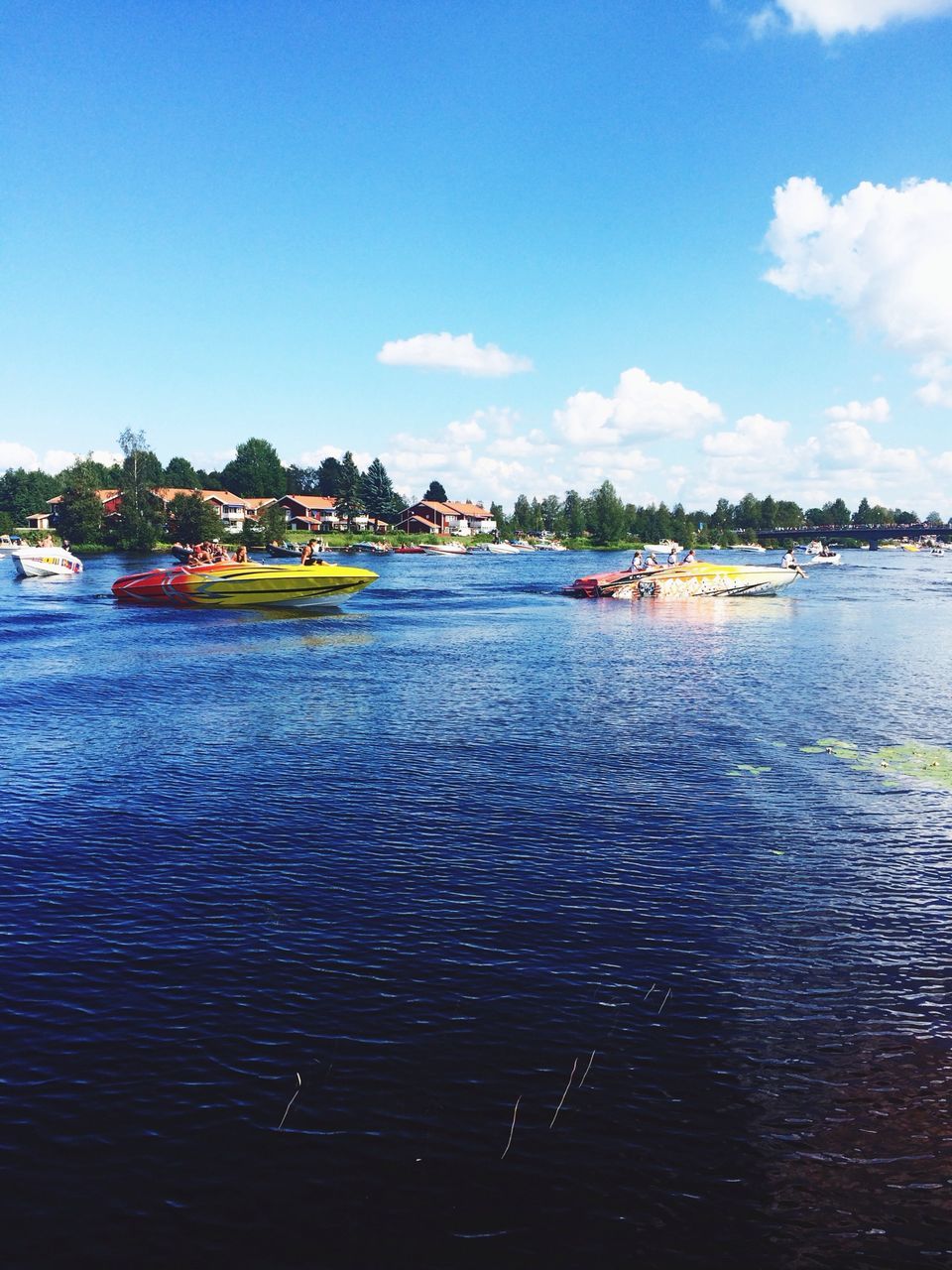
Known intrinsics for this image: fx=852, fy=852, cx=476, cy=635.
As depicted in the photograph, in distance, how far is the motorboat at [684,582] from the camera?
74500mm

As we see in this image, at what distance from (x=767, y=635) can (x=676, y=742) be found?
2860 centimetres

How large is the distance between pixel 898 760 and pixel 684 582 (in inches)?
2070

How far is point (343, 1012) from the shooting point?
11.0 metres

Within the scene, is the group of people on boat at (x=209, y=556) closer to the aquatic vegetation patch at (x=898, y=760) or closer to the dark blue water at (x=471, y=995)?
the dark blue water at (x=471, y=995)

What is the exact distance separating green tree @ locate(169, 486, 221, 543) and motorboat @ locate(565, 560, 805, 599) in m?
83.8

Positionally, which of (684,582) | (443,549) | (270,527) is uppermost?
(270,527)

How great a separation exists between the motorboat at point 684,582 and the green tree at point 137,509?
93.6 meters

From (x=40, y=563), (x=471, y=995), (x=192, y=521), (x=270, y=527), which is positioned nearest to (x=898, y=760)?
(x=471, y=995)

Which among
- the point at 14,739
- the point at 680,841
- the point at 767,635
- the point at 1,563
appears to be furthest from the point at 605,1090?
the point at 1,563

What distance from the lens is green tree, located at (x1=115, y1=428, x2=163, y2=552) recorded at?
14538 cm

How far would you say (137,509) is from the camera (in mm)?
146750

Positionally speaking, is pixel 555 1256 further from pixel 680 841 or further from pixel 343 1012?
pixel 680 841

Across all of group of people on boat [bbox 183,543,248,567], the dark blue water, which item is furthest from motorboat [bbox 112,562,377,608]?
the dark blue water

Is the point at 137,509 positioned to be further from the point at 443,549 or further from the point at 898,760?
the point at 898,760
